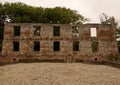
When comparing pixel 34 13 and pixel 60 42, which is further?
pixel 34 13

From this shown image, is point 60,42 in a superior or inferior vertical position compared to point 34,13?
inferior

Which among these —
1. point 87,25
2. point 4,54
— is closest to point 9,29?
point 4,54

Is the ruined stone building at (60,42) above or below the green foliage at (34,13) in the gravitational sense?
below

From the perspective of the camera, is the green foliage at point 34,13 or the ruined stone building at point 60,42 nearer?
the ruined stone building at point 60,42

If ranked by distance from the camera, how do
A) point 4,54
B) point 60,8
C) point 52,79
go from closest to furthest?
point 52,79 < point 4,54 < point 60,8

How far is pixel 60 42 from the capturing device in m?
31.7

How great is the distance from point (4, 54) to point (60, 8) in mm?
15919

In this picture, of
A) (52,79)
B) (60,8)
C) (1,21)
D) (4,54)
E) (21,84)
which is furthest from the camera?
(60,8)

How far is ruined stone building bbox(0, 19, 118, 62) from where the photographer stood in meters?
31.2

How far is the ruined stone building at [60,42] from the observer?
3120 centimetres

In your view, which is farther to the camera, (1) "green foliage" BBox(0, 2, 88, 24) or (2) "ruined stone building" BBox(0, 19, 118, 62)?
(1) "green foliage" BBox(0, 2, 88, 24)

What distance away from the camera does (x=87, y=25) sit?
3191 cm

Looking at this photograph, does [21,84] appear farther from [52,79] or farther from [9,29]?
[9,29]

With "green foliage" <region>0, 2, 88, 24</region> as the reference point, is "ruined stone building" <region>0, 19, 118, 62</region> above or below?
below
